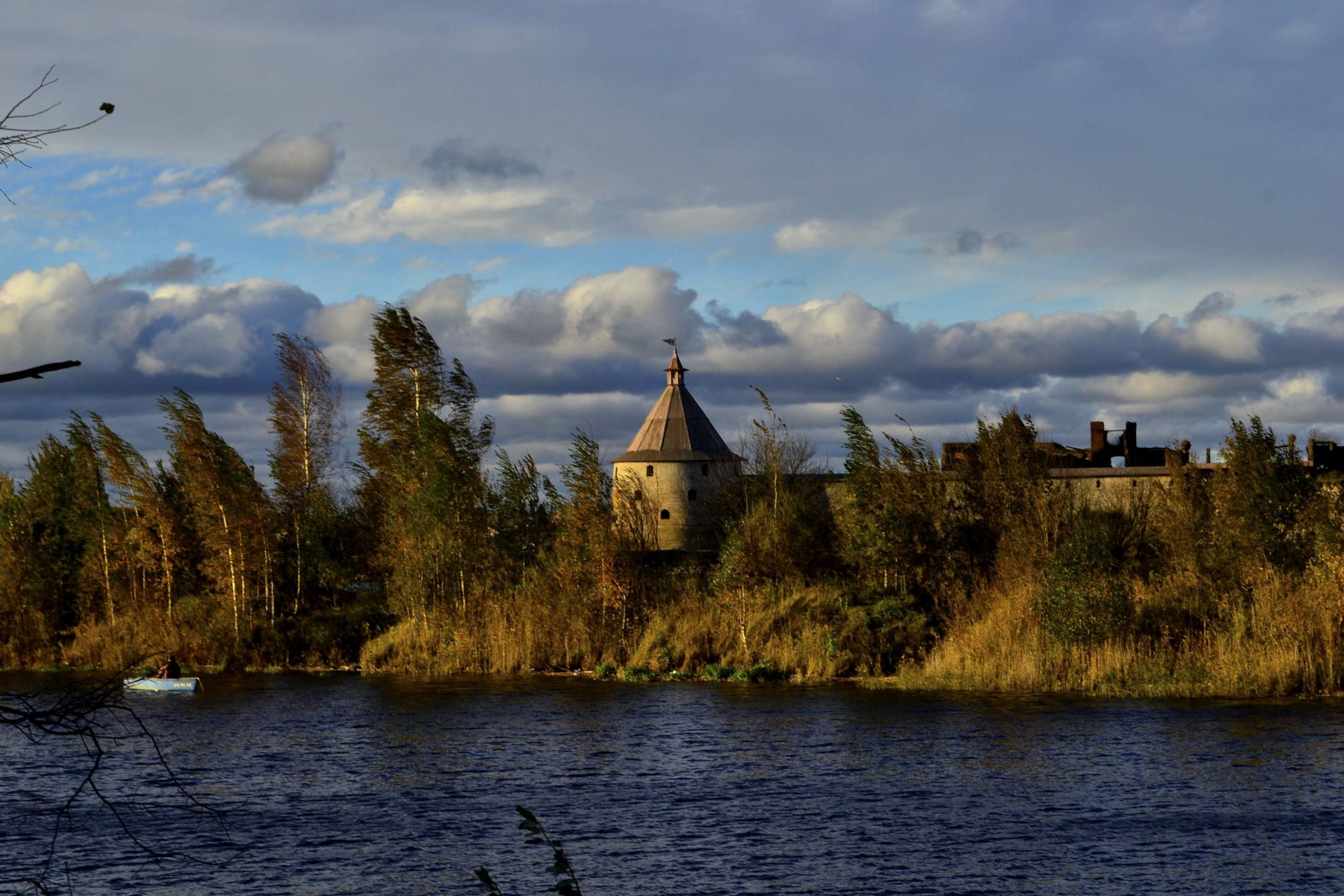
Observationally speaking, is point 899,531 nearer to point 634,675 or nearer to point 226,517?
point 634,675

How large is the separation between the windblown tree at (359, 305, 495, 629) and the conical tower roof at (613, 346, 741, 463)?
20.2 meters

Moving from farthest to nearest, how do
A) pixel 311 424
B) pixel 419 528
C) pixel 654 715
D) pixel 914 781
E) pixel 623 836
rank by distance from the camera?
pixel 311 424
pixel 419 528
pixel 654 715
pixel 914 781
pixel 623 836

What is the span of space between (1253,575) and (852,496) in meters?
17.2

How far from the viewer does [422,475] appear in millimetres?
67312

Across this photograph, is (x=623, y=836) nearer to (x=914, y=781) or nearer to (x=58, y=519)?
(x=914, y=781)

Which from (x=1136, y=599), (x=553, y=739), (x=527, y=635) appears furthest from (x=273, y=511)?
(x=1136, y=599)

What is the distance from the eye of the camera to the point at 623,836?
26.9 m

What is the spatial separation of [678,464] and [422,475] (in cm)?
3068

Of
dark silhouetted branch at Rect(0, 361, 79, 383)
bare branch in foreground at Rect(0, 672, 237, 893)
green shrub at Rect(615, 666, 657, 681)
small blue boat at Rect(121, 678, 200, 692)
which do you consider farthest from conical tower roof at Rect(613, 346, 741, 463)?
dark silhouetted branch at Rect(0, 361, 79, 383)

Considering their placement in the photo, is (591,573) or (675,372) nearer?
(591,573)

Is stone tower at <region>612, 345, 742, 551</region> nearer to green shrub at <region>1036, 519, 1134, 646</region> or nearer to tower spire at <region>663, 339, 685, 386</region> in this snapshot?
tower spire at <region>663, 339, 685, 386</region>

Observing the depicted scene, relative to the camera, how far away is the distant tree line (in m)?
47.7

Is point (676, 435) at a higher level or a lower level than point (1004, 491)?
higher

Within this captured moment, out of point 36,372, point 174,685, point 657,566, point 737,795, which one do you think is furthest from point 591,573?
point 36,372
